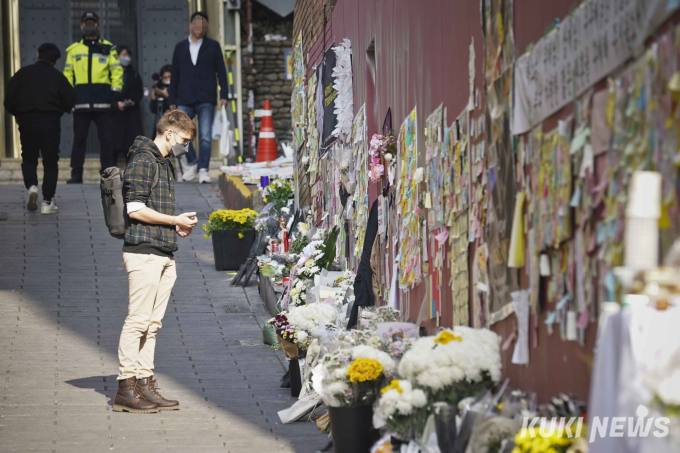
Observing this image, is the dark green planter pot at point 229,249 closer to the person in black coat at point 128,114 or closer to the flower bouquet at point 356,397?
the person in black coat at point 128,114

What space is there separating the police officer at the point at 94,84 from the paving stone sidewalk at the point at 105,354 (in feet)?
7.24

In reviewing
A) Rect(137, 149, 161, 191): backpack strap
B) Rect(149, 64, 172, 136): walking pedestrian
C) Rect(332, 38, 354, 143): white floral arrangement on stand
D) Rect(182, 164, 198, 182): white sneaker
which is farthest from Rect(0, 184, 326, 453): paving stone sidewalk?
Rect(149, 64, 172, 136): walking pedestrian

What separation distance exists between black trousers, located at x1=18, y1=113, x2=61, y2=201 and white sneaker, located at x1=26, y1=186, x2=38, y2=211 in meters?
0.13

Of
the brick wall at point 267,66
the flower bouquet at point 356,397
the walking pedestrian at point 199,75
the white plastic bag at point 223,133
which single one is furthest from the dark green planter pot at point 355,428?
the brick wall at point 267,66

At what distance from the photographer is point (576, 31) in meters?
5.05

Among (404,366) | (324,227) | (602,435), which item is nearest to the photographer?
(602,435)

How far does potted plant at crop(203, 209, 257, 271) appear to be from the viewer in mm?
14914

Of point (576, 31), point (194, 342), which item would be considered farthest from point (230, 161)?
point (576, 31)

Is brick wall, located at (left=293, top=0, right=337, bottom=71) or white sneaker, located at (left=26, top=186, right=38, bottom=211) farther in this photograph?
white sneaker, located at (left=26, top=186, right=38, bottom=211)

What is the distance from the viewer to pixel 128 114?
21375 millimetres

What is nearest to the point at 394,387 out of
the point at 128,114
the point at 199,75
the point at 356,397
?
the point at 356,397

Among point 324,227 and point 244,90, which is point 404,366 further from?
point 244,90

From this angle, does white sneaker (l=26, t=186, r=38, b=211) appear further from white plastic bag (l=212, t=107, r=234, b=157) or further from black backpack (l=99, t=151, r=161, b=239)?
black backpack (l=99, t=151, r=161, b=239)

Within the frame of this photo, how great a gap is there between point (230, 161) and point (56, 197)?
14.4 ft
